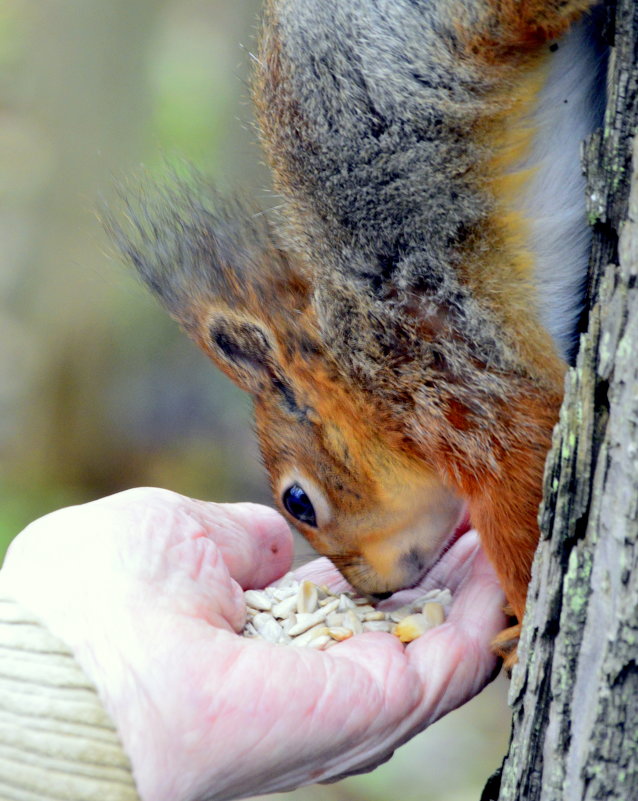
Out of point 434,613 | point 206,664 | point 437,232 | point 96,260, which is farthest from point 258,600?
point 96,260

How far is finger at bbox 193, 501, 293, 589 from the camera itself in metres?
1.66

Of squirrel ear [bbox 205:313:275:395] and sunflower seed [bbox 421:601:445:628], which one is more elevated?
squirrel ear [bbox 205:313:275:395]

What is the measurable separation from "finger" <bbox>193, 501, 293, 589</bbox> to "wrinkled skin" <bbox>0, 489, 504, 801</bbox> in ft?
0.44

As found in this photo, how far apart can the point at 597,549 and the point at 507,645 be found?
0.44 m

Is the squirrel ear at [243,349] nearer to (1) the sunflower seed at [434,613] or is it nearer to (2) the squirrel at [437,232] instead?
(2) the squirrel at [437,232]

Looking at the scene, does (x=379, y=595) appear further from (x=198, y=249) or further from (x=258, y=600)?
(x=198, y=249)

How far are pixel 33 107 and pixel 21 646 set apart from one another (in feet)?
9.84

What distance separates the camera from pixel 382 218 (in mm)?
1297

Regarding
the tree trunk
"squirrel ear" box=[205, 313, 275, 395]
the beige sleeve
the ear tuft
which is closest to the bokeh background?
the ear tuft

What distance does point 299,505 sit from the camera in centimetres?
169

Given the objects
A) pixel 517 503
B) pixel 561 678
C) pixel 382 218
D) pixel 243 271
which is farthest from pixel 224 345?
pixel 561 678

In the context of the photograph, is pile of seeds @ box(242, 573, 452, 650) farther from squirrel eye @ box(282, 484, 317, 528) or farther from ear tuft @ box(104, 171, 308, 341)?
ear tuft @ box(104, 171, 308, 341)

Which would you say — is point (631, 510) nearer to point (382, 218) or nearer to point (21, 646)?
point (382, 218)

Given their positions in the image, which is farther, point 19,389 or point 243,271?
point 19,389
